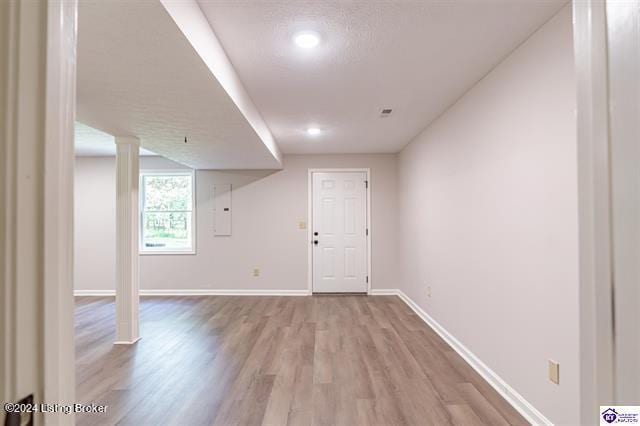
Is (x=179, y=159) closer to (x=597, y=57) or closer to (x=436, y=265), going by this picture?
(x=436, y=265)

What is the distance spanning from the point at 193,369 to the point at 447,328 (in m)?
2.43

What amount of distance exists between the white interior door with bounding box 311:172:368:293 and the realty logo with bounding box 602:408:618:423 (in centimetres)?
484

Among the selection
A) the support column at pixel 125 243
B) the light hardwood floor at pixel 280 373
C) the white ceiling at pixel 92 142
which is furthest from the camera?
the white ceiling at pixel 92 142

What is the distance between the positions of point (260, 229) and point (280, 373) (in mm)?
3086

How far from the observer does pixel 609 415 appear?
52 cm

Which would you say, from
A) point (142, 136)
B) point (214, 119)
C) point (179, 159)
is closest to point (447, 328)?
point (214, 119)

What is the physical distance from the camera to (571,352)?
162cm

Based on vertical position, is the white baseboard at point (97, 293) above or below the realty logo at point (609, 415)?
below

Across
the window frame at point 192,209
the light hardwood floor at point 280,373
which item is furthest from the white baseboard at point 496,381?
the window frame at point 192,209

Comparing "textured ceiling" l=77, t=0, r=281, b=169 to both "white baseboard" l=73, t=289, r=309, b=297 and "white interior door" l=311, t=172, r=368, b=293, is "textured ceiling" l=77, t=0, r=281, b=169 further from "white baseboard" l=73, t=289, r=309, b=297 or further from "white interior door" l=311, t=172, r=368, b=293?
"white baseboard" l=73, t=289, r=309, b=297

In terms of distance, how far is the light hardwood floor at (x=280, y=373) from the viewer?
2012 millimetres

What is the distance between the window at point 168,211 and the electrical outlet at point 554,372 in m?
4.98

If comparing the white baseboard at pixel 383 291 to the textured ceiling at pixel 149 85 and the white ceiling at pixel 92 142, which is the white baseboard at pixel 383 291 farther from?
the white ceiling at pixel 92 142

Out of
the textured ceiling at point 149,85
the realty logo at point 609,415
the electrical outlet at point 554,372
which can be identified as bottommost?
the electrical outlet at point 554,372
